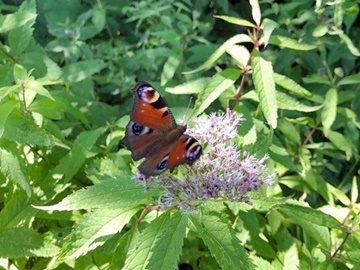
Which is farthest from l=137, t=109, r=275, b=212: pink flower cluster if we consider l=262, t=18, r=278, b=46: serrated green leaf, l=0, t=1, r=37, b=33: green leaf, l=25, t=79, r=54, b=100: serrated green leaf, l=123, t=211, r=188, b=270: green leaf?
l=0, t=1, r=37, b=33: green leaf

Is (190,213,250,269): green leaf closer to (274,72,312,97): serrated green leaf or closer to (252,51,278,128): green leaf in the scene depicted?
(252,51,278,128): green leaf

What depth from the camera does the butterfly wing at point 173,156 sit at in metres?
1.62

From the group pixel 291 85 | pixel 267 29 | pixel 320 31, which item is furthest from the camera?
pixel 320 31

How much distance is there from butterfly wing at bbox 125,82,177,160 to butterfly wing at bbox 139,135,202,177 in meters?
0.11

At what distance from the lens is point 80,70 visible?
2850 millimetres

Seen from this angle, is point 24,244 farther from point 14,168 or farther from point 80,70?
point 80,70

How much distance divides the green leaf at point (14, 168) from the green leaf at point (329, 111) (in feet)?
4.70

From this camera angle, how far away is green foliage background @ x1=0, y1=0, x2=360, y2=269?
197cm

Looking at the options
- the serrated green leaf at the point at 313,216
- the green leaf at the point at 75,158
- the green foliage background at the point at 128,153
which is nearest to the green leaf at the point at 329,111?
the green foliage background at the point at 128,153

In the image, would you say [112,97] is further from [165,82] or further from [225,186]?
[225,186]

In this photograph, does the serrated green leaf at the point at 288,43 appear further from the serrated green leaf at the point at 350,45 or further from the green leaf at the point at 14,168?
the green leaf at the point at 14,168

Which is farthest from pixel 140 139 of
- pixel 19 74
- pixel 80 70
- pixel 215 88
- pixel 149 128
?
pixel 80 70

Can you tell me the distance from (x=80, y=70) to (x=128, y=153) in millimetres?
505

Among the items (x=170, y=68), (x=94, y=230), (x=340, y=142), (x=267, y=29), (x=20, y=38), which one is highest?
(x=267, y=29)
